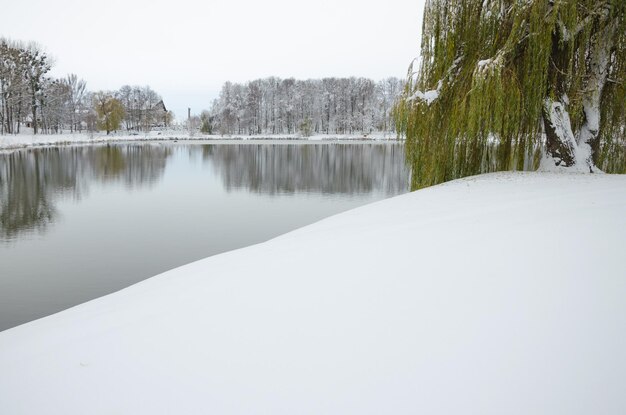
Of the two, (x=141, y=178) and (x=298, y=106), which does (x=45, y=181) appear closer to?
(x=141, y=178)

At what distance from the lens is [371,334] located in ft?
9.13

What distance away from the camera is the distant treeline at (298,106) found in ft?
254

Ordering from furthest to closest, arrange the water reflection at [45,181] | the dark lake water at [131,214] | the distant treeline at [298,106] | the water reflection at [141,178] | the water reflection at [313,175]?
the distant treeline at [298,106], the water reflection at [313,175], the water reflection at [141,178], the water reflection at [45,181], the dark lake water at [131,214]

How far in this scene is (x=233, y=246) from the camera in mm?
10219

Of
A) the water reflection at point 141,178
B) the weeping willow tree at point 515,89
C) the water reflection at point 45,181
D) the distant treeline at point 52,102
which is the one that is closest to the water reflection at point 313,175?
the water reflection at point 141,178

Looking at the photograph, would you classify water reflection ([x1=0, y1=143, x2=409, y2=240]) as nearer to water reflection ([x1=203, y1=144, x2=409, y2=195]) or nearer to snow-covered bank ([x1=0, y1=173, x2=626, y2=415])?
water reflection ([x1=203, y1=144, x2=409, y2=195])

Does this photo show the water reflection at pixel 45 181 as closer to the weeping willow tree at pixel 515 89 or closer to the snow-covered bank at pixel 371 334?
the snow-covered bank at pixel 371 334

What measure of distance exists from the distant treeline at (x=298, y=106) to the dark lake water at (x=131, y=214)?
5134 centimetres

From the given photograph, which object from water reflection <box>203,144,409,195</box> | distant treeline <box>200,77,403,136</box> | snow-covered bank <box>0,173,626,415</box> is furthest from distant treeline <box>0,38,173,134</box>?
snow-covered bank <box>0,173,626,415</box>

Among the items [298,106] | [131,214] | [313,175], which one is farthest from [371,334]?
[298,106]

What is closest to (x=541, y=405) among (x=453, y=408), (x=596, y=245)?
(x=453, y=408)

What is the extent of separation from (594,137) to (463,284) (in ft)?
21.2

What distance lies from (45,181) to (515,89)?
19752mm

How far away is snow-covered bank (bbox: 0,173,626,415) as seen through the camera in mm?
2275
